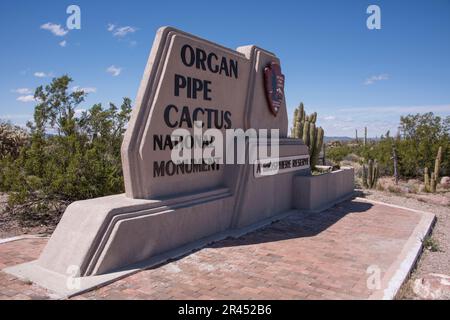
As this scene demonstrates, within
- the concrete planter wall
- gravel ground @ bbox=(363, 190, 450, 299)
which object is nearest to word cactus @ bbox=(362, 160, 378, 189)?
Result: the concrete planter wall

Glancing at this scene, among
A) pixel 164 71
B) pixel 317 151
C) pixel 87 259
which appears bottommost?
pixel 87 259

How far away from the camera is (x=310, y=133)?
14625 millimetres

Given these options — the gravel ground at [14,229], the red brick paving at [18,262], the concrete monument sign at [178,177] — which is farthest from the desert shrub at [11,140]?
the concrete monument sign at [178,177]

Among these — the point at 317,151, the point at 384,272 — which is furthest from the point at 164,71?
the point at 317,151

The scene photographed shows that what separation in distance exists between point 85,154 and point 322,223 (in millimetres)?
5997

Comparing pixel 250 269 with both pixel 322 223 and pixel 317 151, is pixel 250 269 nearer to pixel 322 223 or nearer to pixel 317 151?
pixel 322 223

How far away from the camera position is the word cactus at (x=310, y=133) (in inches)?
577

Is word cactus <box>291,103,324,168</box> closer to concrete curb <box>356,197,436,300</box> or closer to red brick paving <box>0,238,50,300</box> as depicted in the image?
concrete curb <box>356,197,436,300</box>

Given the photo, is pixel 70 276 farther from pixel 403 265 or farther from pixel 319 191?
pixel 319 191

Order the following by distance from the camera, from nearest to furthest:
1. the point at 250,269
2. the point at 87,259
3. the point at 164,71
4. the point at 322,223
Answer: the point at 87,259 < the point at 250,269 < the point at 164,71 < the point at 322,223

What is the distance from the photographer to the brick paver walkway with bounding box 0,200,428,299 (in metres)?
4.79

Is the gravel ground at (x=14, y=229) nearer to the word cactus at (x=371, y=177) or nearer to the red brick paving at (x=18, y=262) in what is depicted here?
the red brick paving at (x=18, y=262)

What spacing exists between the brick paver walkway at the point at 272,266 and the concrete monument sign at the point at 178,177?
0.40 metres
